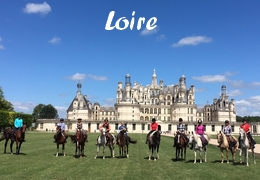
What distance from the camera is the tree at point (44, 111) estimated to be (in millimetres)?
162500

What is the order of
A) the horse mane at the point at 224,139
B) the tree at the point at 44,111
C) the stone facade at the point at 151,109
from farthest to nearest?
the tree at the point at 44,111
the stone facade at the point at 151,109
the horse mane at the point at 224,139

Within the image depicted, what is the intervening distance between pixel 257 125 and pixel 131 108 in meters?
49.6

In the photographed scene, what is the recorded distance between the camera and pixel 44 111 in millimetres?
162750

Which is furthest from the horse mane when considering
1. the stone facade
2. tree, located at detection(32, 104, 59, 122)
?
tree, located at detection(32, 104, 59, 122)

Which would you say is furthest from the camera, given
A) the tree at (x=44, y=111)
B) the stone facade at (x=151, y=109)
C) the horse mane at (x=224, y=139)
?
the tree at (x=44, y=111)

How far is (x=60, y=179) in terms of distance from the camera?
12.6m

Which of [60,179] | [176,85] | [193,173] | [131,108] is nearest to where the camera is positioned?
[60,179]

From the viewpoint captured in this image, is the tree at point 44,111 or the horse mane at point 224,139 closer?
the horse mane at point 224,139

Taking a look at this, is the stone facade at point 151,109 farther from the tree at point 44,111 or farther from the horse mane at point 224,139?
the horse mane at point 224,139

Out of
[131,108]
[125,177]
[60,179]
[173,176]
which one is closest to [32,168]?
[60,179]

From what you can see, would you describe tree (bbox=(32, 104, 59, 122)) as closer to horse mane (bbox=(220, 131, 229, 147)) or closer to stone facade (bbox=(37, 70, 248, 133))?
stone facade (bbox=(37, 70, 248, 133))

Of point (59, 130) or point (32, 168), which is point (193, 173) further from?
point (59, 130)

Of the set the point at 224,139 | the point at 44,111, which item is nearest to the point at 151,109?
the point at 44,111

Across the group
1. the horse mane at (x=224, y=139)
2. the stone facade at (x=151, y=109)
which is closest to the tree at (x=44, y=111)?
the stone facade at (x=151, y=109)
